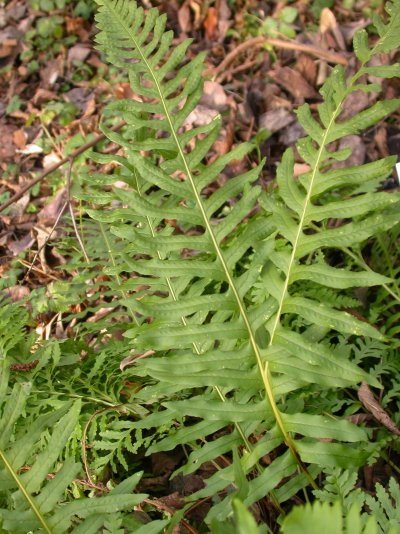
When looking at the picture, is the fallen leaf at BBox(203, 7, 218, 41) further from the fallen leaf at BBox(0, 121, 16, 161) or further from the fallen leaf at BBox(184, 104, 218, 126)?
the fallen leaf at BBox(0, 121, 16, 161)

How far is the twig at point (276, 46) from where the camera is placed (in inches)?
94.0

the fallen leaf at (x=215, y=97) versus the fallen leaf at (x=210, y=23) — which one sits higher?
the fallen leaf at (x=210, y=23)

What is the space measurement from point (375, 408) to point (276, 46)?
1.80m

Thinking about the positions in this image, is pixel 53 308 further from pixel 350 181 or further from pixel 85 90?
pixel 85 90

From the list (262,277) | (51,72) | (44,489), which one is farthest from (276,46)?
(44,489)

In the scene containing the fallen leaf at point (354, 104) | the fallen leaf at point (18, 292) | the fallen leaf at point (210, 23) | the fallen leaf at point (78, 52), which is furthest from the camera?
the fallen leaf at point (78, 52)

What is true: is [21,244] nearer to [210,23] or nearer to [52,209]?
[52,209]

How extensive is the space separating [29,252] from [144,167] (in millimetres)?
1204

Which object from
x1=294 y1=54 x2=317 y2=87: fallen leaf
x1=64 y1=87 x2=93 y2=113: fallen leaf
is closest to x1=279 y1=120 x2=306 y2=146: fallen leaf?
x1=294 y1=54 x2=317 y2=87: fallen leaf

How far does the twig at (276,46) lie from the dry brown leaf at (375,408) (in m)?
1.51

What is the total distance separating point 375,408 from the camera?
1.32 metres

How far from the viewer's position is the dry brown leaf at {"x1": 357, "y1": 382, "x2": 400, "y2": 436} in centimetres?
130

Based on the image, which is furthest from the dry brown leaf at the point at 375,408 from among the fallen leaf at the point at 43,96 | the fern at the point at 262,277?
the fallen leaf at the point at 43,96

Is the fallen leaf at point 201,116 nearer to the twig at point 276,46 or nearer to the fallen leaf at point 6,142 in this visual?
the twig at point 276,46
